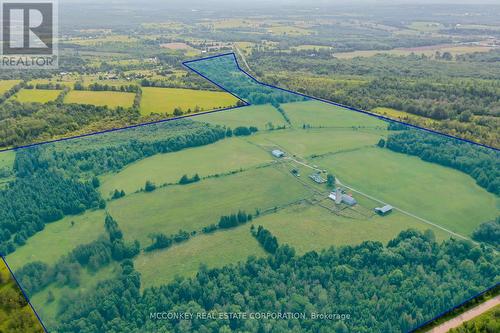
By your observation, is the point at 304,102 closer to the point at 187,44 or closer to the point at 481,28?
the point at 187,44

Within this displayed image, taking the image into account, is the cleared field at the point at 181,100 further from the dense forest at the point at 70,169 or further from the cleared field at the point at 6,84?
the cleared field at the point at 6,84

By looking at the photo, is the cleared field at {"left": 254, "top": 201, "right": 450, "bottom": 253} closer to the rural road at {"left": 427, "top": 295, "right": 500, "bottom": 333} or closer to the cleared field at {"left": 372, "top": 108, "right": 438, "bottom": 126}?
the rural road at {"left": 427, "top": 295, "right": 500, "bottom": 333}

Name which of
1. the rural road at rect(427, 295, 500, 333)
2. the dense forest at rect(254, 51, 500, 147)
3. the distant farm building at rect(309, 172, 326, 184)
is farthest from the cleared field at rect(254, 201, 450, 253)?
the dense forest at rect(254, 51, 500, 147)

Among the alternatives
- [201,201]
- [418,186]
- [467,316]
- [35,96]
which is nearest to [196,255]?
[201,201]

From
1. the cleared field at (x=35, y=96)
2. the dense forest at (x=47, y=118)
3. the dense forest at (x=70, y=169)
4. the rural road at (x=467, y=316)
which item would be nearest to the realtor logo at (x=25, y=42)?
the cleared field at (x=35, y=96)

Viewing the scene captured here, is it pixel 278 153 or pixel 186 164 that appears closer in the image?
pixel 186 164

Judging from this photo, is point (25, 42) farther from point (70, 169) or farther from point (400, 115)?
point (400, 115)

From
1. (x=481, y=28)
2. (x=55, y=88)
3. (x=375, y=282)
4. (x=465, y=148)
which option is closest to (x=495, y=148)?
(x=465, y=148)
